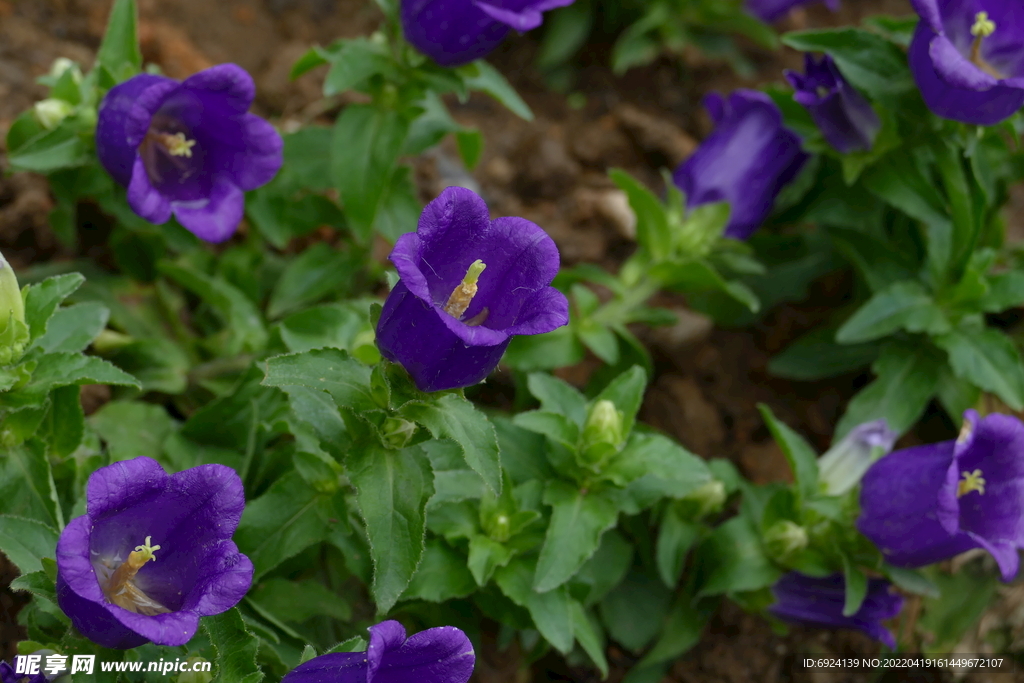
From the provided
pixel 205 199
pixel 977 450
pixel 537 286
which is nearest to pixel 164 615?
pixel 537 286

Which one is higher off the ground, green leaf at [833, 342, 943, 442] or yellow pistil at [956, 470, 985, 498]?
yellow pistil at [956, 470, 985, 498]

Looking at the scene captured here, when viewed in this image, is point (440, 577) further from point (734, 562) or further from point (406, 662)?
point (734, 562)

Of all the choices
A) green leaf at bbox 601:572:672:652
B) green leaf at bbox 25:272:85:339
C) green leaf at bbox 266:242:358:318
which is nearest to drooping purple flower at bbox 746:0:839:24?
green leaf at bbox 266:242:358:318

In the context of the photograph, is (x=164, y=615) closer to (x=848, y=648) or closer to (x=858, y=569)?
(x=858, y=569)

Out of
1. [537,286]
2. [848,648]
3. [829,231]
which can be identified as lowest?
[848,648]

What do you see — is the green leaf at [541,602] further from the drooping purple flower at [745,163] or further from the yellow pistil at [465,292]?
the drooping purple flower at [745,163]

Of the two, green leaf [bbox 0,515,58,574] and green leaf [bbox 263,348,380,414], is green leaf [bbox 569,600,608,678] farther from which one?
green leaf [bbox 0,515,58,574]
